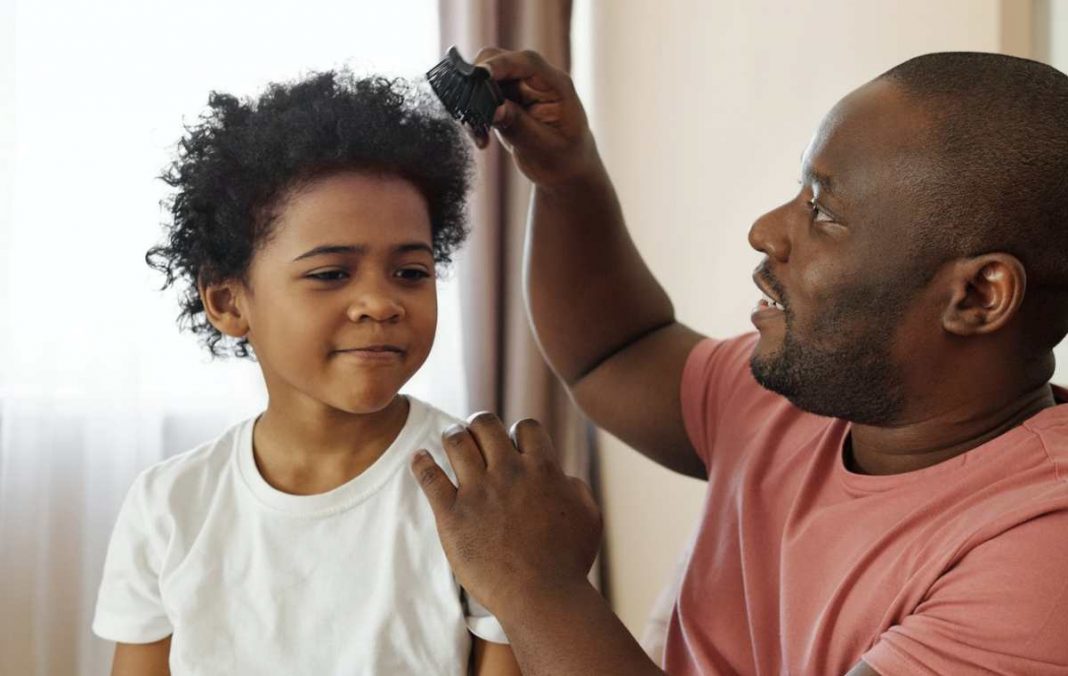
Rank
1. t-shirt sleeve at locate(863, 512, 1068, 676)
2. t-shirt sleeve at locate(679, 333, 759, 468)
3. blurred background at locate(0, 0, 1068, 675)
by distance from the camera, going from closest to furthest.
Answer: t-shirt sleeve at locate(863, 512, 1068, 676) → t-shirt sleeve at locate(679, 333, 759, 468) → blurred background at locate(0, 0, 1068, 675)

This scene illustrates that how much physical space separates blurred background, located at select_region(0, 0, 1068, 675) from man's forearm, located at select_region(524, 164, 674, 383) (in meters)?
0.69

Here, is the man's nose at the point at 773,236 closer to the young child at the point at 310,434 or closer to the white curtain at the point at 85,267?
the young child at the point at 310,434

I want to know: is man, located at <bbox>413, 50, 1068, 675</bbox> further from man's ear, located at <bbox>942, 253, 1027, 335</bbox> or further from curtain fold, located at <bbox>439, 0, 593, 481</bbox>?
curtain fold, located at <bbox>439, 0, 593, 481</bbox>

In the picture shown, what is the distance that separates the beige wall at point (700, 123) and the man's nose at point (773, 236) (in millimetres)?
602

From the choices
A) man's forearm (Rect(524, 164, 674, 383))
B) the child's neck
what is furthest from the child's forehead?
man's forearm (Rect(524, 164, 674, 383))

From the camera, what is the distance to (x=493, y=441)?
1.12 metres

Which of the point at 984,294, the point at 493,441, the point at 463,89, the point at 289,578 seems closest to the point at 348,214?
the point at 463,89

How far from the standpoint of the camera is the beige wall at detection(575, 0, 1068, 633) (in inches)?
77.5

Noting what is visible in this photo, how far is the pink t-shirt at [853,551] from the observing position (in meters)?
0.96

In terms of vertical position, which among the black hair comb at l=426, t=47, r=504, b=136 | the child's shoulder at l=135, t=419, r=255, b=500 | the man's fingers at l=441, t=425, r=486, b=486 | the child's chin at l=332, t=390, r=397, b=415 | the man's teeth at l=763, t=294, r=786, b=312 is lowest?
the child's shoulder at l=135, t=419, r=255, b=500

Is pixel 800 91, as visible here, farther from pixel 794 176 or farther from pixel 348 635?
pixel 348 635

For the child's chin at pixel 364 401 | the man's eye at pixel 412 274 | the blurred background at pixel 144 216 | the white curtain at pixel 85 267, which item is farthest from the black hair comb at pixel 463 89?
the white curtain at pixel 85 267

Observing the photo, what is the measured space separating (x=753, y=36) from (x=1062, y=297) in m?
1.21

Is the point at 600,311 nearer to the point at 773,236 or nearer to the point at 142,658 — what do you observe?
the point at 773,236
